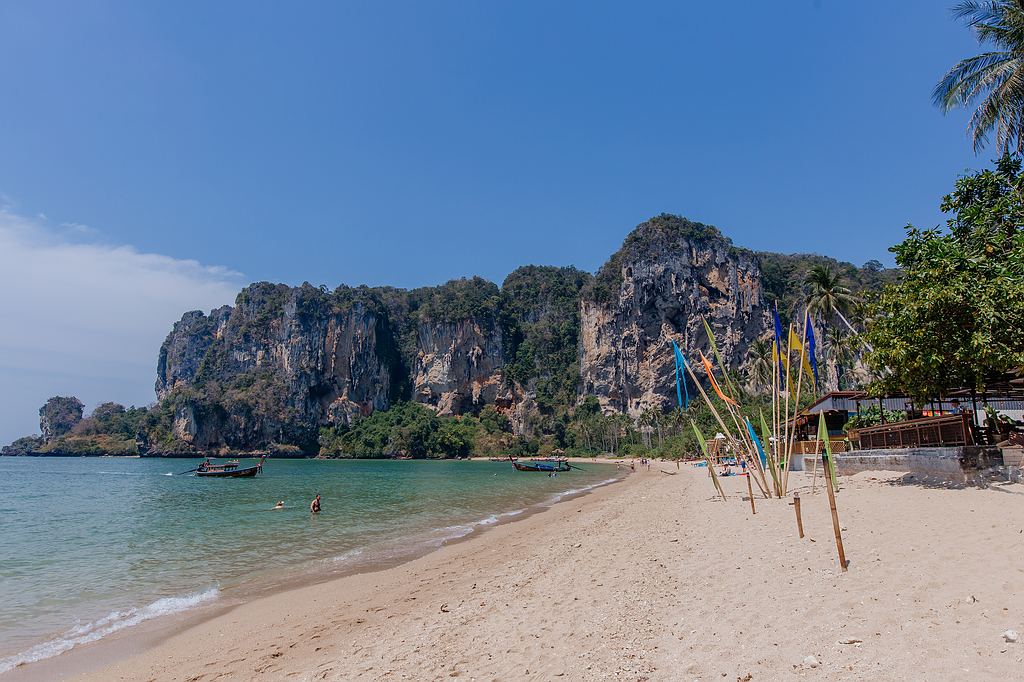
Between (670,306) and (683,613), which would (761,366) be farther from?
(683,613)

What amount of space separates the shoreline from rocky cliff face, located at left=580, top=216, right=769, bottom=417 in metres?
93.4

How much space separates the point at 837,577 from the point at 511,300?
150 m

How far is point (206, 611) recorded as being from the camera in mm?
10039

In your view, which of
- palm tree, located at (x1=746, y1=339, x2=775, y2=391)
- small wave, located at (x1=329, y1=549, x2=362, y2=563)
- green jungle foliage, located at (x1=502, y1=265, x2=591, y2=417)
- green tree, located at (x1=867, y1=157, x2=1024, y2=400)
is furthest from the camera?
green jungle foliage, located at (x1=502, y1=265, x2=591, y2=417)

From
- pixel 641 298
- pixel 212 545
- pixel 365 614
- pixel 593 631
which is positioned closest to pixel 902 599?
pixel 593 631

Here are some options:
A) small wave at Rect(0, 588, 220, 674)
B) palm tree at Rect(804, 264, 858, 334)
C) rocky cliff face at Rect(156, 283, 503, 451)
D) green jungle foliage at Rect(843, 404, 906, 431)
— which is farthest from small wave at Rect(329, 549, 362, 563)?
rocky cliff face at Rect(156, 283, 503, 451)

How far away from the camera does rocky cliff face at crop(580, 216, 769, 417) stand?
106750 millimetres

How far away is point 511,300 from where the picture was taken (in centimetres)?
15688

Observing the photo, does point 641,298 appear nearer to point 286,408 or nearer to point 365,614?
point 286,408

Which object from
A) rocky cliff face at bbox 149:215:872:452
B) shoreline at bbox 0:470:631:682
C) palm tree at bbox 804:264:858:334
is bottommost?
shoreline at bbox 0:470:631:682

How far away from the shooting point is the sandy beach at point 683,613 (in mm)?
5160

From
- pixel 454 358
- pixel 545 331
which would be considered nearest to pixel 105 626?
pixel 454 358

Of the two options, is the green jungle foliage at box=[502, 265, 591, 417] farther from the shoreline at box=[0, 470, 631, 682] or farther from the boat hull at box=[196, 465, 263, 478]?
the shoreline at box=[0, 470, 631, 682]

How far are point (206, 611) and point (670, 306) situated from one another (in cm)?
10584
